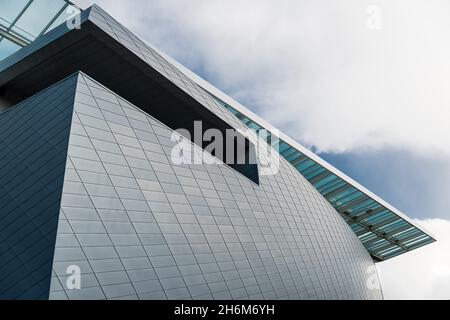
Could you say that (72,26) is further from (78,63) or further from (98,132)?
(98,132)

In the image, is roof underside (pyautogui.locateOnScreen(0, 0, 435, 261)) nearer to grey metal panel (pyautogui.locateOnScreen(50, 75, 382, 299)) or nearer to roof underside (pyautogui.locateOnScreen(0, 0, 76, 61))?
roof underside (pyautogui.locateOnScreen(0, 0, 76, 61))

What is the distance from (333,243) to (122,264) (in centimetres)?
2003

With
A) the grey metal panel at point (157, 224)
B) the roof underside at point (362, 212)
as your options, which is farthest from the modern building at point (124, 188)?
the roof underside at point (362, 212)

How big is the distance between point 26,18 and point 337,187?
25257 millimetres

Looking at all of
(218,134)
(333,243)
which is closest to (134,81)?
(218,134)

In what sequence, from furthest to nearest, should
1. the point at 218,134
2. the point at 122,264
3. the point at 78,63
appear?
the point at 218,134 → the point at 78,63 → the point at 122,264

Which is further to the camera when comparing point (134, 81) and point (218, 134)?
point (218, 134)

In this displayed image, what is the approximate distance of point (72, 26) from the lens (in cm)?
1583

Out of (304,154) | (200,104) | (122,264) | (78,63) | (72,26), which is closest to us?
(122,264)

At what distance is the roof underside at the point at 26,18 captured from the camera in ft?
64.7

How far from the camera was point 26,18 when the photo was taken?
20438 millimetres

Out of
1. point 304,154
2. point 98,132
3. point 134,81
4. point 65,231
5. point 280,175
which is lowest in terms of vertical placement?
point 65,231

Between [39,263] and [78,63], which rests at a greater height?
[78,63]

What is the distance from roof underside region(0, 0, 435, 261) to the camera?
17.7 metres
